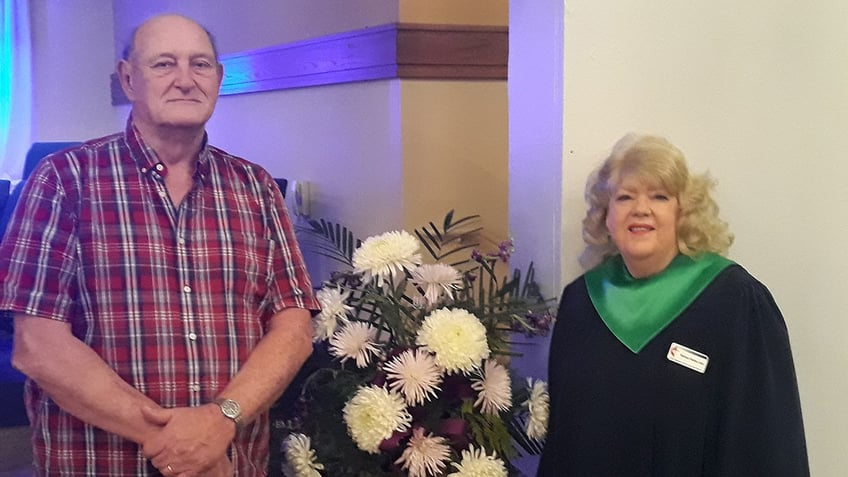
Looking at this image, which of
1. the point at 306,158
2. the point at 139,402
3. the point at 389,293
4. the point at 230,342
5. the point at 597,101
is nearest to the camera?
the point at 139,402

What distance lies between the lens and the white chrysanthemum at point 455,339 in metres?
1.54

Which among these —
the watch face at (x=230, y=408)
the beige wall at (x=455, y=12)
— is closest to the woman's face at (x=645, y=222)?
the watch face at (x=230, y=408)

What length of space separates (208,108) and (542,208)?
30.6 inches

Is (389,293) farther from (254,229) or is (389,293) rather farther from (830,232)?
(830,232)

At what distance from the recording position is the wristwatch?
1514 mm

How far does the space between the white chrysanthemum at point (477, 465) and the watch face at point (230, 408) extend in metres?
0.39

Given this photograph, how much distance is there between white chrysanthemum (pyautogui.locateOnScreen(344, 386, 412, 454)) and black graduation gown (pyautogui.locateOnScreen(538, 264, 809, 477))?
0.40 metres

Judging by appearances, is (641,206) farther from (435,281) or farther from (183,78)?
(183,78)

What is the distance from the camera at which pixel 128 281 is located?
1.54 meters

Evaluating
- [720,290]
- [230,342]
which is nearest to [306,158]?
[230,342]

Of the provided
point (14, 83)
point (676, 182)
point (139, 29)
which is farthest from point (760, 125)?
point (14, 83)

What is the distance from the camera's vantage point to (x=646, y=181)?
5.51ft

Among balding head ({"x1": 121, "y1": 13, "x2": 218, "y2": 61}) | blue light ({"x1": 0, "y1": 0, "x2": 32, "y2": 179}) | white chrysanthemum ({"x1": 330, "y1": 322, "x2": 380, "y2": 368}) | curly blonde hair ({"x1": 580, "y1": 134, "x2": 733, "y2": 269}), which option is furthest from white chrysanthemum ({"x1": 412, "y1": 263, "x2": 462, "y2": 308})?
blue light ({"x1": 0, "y1": 0, "x2": 32, "y2": 179})

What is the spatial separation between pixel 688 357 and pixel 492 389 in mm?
379
